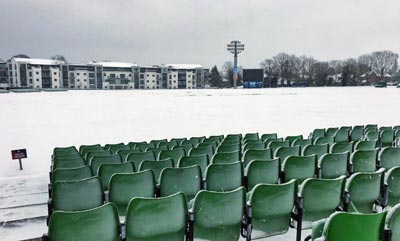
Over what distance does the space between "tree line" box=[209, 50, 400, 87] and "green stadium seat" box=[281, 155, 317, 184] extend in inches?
3382

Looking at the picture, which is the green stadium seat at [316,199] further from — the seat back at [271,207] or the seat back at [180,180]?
the seat back at [180,180]

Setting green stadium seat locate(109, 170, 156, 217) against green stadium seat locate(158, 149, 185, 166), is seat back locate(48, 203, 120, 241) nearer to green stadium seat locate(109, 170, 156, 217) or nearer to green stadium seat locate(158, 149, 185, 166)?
green stadium seat locate(109, 170, 156, 217)

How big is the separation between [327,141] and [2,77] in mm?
102956

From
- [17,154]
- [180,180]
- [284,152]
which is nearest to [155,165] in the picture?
[180,180]

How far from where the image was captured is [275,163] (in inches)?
171

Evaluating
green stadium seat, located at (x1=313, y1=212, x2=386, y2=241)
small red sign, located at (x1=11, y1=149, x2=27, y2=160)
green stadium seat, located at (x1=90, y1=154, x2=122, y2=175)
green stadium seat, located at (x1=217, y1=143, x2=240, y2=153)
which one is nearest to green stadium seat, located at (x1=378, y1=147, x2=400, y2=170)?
green stadium seat, located at (x1=217, y1=143, x2=240, y2=153)

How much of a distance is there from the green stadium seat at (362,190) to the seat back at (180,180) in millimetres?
1667

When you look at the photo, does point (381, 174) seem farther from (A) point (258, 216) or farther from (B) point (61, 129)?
(B) point (61, 129)

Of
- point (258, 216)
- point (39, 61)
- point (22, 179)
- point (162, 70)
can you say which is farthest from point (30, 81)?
point (258, 216)

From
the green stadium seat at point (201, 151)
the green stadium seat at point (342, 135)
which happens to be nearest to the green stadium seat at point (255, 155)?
the green stadium seat at point (201, 151)

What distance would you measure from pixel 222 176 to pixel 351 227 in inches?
78.2

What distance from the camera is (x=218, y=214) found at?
2971 mm

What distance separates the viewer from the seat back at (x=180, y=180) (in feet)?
12.7

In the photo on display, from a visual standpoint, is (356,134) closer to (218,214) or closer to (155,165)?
(155,165)
